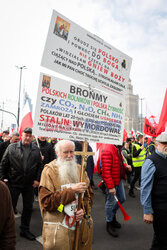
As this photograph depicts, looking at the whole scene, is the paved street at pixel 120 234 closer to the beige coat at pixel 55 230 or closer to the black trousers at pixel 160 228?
the black trousers at pixel 160 228

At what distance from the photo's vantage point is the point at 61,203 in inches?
73.9

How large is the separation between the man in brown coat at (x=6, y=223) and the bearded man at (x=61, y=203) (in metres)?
0.57

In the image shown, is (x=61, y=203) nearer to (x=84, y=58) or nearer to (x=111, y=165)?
→ (x=84, y=58)

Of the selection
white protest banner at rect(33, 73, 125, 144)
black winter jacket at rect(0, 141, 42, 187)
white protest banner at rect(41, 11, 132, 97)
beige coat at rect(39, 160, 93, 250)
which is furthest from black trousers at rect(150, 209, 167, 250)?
black winter jacket at rect(0, 141, 42, 187)

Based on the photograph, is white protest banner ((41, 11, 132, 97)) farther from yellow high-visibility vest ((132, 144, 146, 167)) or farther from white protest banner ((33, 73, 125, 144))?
yellow high-visibility vest ((132, 144, 146, 167))

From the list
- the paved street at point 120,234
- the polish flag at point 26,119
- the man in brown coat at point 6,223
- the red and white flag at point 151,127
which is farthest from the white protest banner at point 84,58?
the red and white flag at point 151,127

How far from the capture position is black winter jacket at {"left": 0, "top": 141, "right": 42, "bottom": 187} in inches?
128

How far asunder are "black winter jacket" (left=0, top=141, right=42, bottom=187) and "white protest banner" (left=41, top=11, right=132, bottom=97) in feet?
6.17

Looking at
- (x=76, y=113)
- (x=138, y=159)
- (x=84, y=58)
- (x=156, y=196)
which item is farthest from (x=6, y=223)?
(x=138, y=159)

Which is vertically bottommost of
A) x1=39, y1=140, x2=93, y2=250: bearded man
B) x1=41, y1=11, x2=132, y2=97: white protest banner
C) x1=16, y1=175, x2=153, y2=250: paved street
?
x1=16, y1=175, x2=153, y2=250: paved street

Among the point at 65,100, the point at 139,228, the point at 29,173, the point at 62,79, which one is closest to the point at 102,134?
the point at 65,100

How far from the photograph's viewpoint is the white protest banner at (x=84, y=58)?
6.01 feet

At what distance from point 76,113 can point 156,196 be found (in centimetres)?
158

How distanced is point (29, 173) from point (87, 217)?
159 cm
